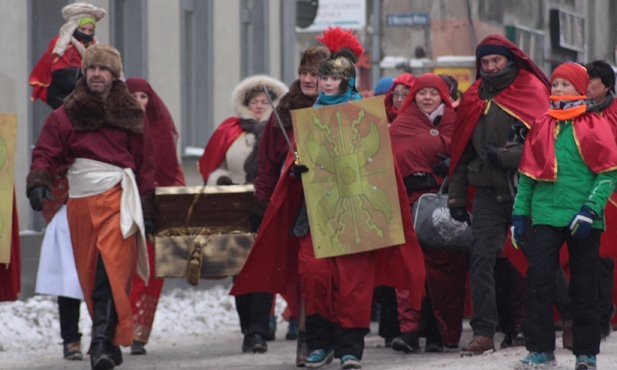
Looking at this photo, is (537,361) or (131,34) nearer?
(537,361)

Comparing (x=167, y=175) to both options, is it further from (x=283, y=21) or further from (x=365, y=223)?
(x=283, y=21)

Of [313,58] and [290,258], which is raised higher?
[313,58]

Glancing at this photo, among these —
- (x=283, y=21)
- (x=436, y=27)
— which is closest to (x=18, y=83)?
(x=283, y=21)

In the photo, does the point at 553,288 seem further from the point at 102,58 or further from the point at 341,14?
the point at 341,14

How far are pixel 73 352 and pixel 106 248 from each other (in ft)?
3.95

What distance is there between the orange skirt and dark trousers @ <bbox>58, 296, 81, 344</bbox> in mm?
720

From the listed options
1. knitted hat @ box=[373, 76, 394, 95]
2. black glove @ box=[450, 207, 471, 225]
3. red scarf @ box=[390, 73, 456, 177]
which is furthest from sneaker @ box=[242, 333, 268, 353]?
knitted hat @ box=[373, 76, 394, 95]

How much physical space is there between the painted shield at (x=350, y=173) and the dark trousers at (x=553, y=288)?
109 cm

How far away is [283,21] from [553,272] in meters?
15.1

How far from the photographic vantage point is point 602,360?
33.5 ft

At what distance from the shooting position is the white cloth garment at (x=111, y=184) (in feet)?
36.4

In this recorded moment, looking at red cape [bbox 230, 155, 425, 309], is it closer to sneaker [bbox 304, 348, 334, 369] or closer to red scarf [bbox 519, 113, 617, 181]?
sneaker [bbox 304, 348, 334, 369]

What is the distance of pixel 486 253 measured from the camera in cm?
1117

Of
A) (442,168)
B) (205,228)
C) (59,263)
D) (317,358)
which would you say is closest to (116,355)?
(59,263)
